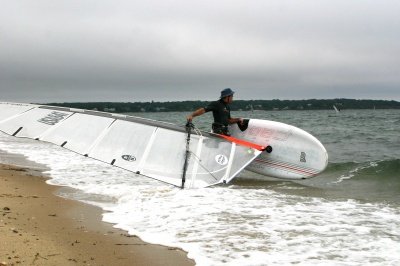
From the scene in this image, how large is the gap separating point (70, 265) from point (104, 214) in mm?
2216

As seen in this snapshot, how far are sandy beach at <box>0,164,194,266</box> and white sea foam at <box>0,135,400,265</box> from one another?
0.23 m

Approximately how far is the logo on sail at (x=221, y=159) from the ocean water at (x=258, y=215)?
1.52 ft

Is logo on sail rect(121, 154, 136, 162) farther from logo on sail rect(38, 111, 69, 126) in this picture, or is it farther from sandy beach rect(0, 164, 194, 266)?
logo on sail rect(38, 111, 69, 126)

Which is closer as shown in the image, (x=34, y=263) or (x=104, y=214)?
(x=34, y=263)

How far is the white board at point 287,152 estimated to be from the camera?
897cm

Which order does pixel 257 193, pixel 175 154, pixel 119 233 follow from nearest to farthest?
pixel 119 233, pixel 257 193, pixel 175 154

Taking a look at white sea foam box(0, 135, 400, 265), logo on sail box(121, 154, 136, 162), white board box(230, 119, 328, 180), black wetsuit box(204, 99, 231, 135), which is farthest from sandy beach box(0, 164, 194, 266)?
white board box(230, 119, 328, 180)

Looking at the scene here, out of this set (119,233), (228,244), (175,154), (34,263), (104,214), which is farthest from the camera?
(175,154)

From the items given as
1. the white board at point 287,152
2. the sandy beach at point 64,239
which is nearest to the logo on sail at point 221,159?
the white board at point 287,152

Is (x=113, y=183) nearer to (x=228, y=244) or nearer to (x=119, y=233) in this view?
(x=119, y=233)

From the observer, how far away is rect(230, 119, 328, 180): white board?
29.4 ft

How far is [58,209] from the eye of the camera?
6.11 metres

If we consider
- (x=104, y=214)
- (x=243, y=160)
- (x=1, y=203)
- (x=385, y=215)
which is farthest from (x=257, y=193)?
(x=1, y=203)

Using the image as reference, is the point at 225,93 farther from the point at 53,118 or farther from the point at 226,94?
the point at 53,118
